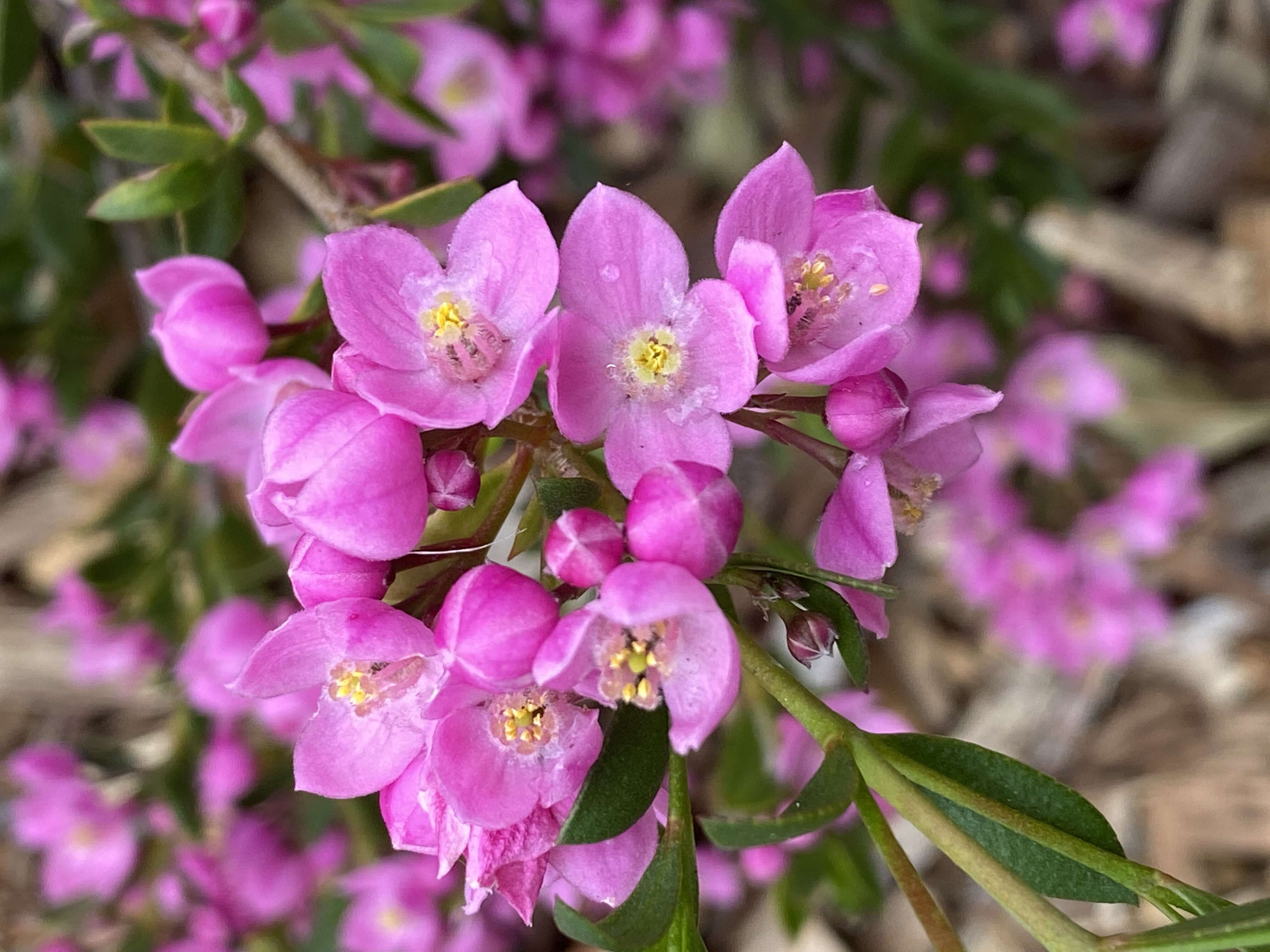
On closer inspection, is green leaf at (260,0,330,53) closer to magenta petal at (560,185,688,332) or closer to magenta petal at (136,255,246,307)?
magenta petal at (136,255,246,307)

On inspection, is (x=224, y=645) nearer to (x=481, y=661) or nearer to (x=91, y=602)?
(x=91, y=602)

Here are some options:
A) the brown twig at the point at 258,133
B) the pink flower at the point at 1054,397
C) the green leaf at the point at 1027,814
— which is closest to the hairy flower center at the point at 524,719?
the green leaf at the point at 1027,814

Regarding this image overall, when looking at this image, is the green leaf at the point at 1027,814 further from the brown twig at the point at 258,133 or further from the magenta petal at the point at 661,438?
the brown twig at the point at 258,133

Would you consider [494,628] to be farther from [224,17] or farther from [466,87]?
[466,87]

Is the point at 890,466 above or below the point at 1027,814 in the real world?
above

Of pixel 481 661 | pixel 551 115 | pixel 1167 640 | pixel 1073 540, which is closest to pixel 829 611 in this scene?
pixel 481 661

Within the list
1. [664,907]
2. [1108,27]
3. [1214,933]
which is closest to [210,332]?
[664,907]

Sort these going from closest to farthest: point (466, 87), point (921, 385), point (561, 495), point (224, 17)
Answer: point (561, 495) < point (224, 17) < point (466, 87) < point (921, 385)
